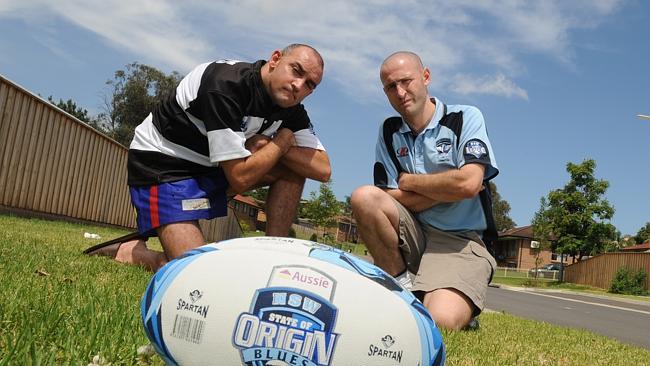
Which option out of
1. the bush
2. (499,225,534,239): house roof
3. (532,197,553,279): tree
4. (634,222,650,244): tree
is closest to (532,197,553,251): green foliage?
(532,197,553,279): tree

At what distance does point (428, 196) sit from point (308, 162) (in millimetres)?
899

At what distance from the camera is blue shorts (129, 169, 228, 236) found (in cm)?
407

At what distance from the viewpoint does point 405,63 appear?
434cm

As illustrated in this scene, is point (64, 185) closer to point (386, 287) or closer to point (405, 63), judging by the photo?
point (405, 63)

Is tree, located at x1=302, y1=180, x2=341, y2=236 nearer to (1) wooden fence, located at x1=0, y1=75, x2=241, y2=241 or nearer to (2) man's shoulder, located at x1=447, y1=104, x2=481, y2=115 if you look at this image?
(1) wooden fence, located at x1=0, y1=75, x2=241, y2=241

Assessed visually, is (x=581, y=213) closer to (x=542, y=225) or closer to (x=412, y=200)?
(x=542, y=225)

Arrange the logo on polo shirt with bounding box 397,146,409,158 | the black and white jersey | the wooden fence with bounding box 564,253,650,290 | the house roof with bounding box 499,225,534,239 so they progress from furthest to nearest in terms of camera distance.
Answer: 1. the house roof with bounding box 499,225,534,239
2. the wooden fence with bounding box 564,253,650,290
3. the logo on polo shirt with bounding box 397,146,409,158
4. the black and white jersey

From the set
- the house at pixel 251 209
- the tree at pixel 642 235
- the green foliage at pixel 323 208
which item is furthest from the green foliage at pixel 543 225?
the tree at pixel 642 235

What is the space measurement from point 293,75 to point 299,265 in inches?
79.2

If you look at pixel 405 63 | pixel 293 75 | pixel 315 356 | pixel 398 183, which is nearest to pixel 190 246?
pixel 293 75

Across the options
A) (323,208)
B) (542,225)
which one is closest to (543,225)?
(542,225)

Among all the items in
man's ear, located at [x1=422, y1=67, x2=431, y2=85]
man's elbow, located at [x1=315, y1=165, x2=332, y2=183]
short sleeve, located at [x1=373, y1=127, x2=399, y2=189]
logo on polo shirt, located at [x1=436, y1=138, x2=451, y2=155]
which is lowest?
man's elbow, located at [x1=315, y1=165, x2=332, y2=183]

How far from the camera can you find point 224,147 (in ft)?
11.8

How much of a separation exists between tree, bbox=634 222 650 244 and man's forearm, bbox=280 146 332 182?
310 ft
